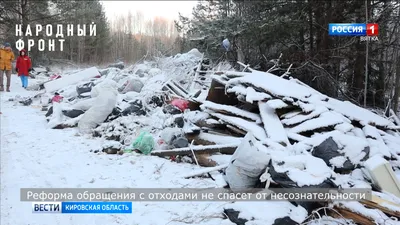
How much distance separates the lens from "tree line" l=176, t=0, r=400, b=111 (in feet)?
28.9

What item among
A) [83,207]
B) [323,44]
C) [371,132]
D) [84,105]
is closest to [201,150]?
[83,207]

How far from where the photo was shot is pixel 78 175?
4.29m

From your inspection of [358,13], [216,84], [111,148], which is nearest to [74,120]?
[111,148]

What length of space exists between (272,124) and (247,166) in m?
1.37

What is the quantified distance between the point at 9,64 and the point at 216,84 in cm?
939

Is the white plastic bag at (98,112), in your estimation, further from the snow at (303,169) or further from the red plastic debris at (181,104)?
the snow at (303,169)

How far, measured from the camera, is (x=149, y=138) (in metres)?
5.32

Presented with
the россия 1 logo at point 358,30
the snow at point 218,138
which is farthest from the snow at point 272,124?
the россия 1 logo at point 358,30

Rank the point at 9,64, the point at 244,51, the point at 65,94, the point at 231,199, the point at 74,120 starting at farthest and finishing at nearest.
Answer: the point at 244,51
the point at 9,64
the point at 65,94
the point at 74,120
the point at 231,199

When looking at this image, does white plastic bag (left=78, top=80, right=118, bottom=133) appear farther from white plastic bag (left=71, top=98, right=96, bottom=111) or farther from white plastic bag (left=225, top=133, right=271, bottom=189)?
white plastic bag (left=225, top=133, right=271, bottom=189)

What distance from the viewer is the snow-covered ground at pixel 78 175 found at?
3176 millimetres

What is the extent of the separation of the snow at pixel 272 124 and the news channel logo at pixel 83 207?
6.49 ft

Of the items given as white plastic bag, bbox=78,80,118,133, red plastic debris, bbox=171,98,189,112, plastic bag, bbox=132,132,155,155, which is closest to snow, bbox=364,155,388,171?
plastic bag, bbox=132,132,155,155

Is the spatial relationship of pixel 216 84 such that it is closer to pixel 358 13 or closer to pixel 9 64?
pixel 358 13
